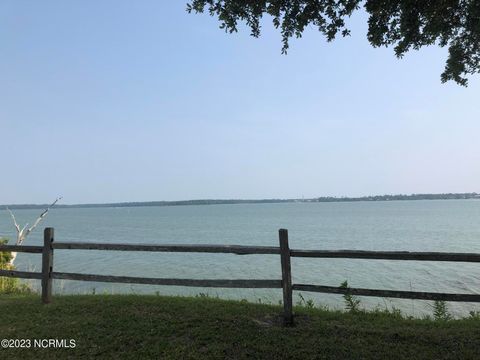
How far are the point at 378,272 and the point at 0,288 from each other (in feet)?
54.0

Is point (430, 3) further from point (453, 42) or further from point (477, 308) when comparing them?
point (477, 308)

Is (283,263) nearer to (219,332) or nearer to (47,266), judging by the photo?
(219,332)

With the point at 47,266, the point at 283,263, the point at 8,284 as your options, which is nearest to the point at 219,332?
the point at 283,263

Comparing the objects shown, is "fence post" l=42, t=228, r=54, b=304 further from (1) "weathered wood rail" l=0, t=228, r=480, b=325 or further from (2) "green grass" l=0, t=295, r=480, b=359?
(2) "green grass" l=0, t=295, r=480, b=359

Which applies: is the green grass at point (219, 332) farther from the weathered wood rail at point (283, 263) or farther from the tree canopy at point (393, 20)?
the tree canopy at point (393, 20)

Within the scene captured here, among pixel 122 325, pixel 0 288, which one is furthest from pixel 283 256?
pixel 0 288

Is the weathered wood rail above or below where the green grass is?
above

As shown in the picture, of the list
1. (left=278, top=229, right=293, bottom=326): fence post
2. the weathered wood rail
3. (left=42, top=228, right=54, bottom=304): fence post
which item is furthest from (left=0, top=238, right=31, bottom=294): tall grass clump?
(left=278, top=229, right=293, bottom=326): fence post

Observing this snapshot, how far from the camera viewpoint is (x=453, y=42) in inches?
245

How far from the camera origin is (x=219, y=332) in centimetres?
594

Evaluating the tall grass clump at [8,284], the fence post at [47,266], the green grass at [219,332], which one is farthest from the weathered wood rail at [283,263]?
the tall grass clump at [8,284]

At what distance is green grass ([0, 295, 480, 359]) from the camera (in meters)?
5.25

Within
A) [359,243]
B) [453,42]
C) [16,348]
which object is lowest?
[359,243]

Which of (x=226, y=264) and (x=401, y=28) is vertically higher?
(x=401, y=28)
